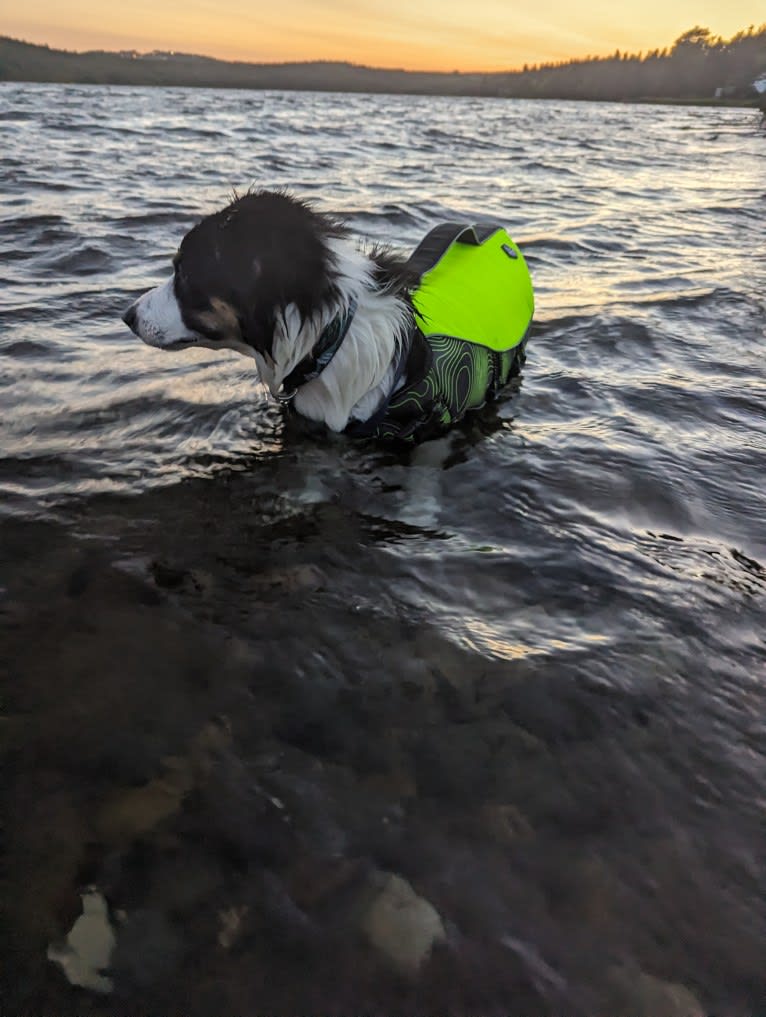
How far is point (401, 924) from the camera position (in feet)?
5.93

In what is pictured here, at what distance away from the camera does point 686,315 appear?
6754 millimetres

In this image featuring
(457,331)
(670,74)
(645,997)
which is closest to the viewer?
(645,997)

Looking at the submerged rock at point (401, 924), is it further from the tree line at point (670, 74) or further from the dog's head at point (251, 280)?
the tree line at point (670, 74)

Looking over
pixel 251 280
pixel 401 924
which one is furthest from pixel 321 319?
pixel 401 924

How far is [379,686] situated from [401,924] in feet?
2.58

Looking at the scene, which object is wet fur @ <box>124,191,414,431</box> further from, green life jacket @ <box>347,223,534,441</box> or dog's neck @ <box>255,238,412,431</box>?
green life jacket @ <box>347,223,534,441</box>

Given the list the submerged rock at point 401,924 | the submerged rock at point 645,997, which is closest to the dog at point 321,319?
the submerged rock at point 401,924

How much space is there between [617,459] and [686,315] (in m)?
3.31

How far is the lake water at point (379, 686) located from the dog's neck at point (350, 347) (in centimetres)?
34

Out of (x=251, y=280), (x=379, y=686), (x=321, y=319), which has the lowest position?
(x=379, y=686)

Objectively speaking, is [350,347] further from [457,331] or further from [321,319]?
[457,331]

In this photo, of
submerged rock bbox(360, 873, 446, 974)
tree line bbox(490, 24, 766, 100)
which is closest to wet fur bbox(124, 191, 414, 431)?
submerged rock bbox(360, 873, 446, 974)

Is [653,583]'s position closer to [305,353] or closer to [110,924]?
[305,353]

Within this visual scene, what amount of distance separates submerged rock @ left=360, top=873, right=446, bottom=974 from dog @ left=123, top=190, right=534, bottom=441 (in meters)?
2.48
